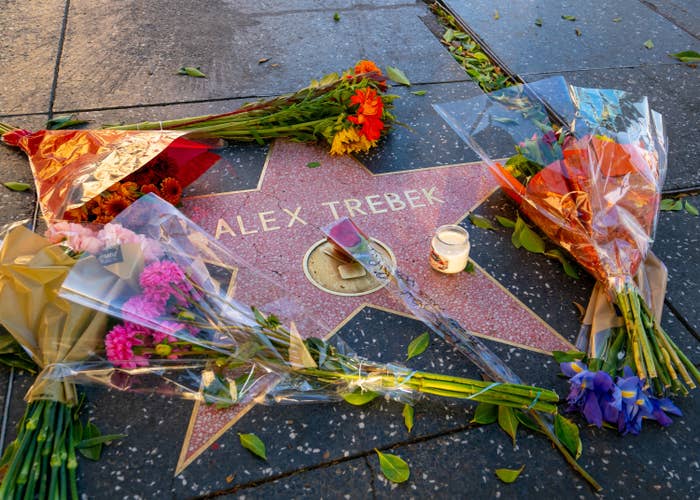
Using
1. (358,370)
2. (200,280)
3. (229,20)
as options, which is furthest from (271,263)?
(229,20)

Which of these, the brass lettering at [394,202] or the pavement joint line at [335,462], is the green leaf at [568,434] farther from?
the brass lettering at [394,202]

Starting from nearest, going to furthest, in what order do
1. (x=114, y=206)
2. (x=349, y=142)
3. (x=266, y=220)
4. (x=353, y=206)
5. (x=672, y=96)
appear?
(x=114, y=206)
(x=266, y=220)
(x=353, y=206)
(x=349, y=142)
(x=672, y=96)

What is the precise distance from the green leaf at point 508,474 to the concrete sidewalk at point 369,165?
1.1 inches

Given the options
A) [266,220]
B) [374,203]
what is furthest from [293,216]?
[374,203]

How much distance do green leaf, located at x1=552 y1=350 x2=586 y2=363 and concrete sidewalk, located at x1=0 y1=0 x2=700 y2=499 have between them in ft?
0.12

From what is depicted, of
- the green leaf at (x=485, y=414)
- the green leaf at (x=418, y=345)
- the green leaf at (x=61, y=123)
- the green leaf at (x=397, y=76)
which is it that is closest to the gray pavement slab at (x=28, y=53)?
the green leaf at (x=61, y=123)

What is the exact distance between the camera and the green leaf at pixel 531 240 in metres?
2.56

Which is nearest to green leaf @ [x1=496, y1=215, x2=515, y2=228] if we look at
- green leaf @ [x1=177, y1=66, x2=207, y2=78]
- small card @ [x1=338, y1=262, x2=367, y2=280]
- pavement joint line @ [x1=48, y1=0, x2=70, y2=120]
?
small card @ [x1=338, y1=262, x2=367, y2=280]

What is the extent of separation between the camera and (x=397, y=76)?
373 centimetres

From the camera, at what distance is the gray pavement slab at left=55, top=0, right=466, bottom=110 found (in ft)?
11.9

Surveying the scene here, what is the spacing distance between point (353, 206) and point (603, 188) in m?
1.10

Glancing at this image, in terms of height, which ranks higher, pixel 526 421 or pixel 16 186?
pixel 16 186

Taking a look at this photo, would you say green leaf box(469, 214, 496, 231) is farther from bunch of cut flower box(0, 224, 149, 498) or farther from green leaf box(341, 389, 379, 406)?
bunch of cut flower box(0, 224, 149, 498)

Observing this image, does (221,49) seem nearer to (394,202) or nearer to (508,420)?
(394,202)
